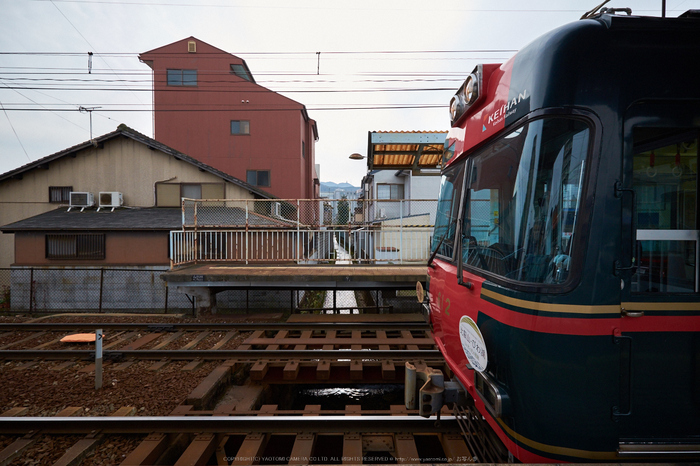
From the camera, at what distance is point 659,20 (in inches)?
84.0

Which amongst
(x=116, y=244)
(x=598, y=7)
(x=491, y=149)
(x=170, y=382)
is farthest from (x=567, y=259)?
(x=116, y=244)

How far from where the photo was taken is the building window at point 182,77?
24000 mm

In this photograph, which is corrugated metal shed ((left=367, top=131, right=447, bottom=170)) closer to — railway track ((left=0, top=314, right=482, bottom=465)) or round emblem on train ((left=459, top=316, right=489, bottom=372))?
railway track ((left=0, top=314, right=482, bottom=465))

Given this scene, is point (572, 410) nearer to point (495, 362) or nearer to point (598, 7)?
point (495, 362)

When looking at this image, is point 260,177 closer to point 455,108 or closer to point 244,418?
point 244,418

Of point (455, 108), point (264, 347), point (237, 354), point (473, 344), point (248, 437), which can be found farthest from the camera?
point (264, 347)

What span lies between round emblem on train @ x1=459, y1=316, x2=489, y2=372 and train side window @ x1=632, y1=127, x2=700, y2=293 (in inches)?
41.0

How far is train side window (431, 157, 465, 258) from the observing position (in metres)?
3.48

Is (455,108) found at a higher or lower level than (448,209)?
higher

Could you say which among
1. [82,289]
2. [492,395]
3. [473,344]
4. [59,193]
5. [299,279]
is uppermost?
[59,193]

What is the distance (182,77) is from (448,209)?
26.2 m

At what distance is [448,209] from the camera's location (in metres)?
3.76

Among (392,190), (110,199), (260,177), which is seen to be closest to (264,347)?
(110,199)

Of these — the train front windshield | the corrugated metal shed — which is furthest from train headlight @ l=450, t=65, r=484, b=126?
the corrugated metal shed
